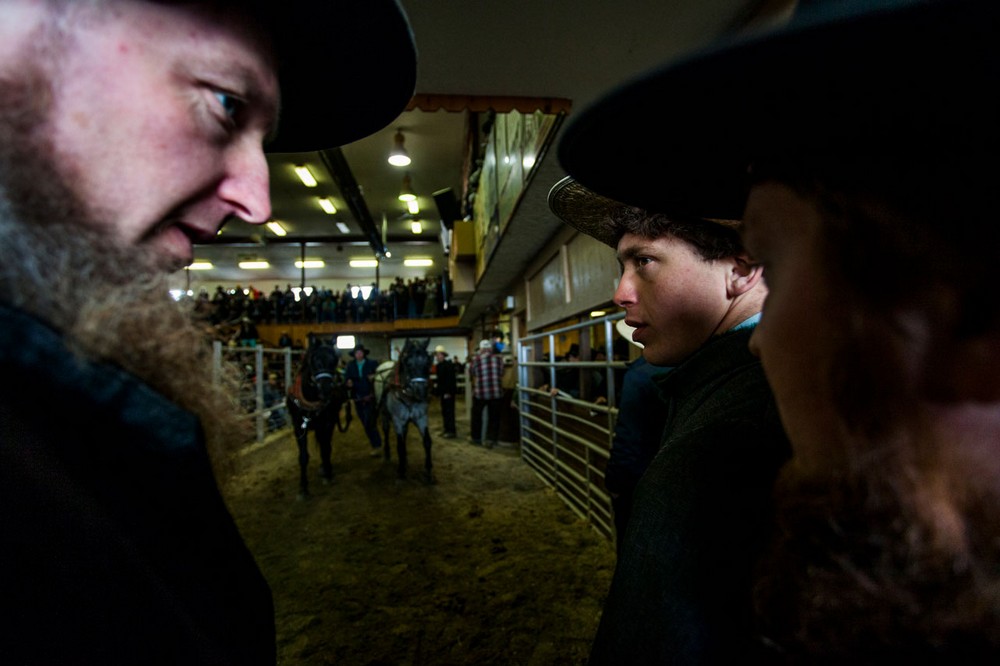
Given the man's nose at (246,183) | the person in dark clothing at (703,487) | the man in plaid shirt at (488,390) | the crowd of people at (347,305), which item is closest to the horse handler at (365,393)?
the man in plaid shirt at (488,390)

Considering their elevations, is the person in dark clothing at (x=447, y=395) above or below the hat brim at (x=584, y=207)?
below

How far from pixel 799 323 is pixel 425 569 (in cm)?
375

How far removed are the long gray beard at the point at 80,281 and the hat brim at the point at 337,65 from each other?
Result: 17.7 inches

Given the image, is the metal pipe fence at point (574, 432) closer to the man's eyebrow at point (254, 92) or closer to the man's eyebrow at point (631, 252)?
the man's eyebrow at point (631, 252)

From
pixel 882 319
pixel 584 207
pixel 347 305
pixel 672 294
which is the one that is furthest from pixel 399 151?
pixel 347 305

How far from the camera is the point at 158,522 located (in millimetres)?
550

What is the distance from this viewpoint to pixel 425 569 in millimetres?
3545

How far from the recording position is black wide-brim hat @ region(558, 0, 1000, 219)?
1.29ft

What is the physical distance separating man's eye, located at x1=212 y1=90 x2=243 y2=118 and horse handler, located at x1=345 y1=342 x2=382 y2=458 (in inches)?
293

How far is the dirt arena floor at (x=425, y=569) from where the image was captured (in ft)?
8.64

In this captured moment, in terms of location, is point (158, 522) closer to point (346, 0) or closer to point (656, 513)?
point (656, 513)

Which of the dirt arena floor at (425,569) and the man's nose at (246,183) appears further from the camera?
the dirt arena floor at (425,569)

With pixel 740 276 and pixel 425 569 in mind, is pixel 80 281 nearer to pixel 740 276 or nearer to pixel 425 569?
pixel 740 276

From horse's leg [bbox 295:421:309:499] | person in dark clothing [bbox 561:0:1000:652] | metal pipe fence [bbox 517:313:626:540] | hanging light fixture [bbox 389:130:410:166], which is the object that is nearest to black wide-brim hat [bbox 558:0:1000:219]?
person in dark clothing [bbox 561:0:1000:652]
